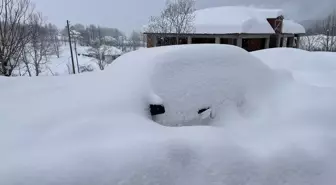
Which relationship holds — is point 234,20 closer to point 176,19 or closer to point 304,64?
point 176,19

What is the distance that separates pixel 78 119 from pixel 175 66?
151 centimetres

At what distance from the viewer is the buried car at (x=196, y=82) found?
337 centimetres

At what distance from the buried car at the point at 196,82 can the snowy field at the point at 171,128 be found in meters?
0.02

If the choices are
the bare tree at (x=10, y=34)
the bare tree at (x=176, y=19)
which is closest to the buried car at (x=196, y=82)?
the bare tree at (x=10, y=34)

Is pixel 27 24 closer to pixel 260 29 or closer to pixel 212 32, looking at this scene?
pixel 212 32

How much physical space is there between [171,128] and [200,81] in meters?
0.92

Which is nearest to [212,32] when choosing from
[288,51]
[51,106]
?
[288,51]

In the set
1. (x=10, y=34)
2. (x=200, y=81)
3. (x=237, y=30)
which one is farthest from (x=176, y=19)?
(x=200, y=81)

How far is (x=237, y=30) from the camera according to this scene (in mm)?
16797

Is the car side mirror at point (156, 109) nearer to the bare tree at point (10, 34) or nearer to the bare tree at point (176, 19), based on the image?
the bare tree at point (10, 34)

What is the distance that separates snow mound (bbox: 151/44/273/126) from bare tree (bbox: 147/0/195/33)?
11918mm

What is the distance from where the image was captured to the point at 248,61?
420cm

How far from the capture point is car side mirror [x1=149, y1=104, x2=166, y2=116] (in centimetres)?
327

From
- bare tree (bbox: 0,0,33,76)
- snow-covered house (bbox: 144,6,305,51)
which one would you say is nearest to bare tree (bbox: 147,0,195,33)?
snow-covered house (bbox: 144,6,305,51)
